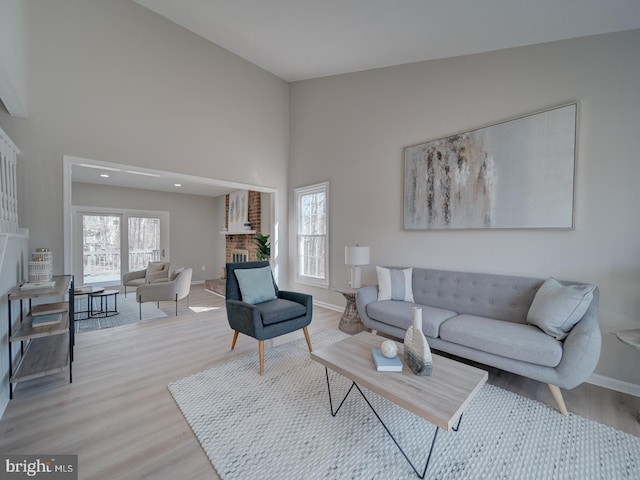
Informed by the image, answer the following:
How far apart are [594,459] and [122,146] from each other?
16.2 feet

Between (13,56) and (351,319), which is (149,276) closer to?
(13,56)

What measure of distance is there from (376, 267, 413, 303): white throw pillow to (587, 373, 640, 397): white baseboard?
163 centimetres

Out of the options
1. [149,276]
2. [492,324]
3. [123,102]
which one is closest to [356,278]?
[492,324]

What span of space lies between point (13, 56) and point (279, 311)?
116 inches

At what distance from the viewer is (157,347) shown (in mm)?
3006

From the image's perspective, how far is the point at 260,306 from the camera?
2.76 m

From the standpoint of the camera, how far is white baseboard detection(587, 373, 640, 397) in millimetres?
2130

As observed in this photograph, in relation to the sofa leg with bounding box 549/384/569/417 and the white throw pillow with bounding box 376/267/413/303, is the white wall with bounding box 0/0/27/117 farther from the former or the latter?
the sofa leg with bounding box 549/384/569/417

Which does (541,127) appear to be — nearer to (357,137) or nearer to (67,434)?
(357,137)

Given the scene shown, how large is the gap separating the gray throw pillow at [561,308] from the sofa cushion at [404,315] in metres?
0.73

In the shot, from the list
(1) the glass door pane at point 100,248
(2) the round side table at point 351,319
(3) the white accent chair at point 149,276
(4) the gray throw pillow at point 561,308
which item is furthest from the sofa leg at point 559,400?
(1) the glass door pane at point 100,248

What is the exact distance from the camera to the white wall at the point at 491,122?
7.13 ft

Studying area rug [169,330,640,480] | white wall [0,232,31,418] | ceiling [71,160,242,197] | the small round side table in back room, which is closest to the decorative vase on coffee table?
area rug [169,330,640,480]

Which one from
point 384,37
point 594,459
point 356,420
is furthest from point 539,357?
point 384,37
